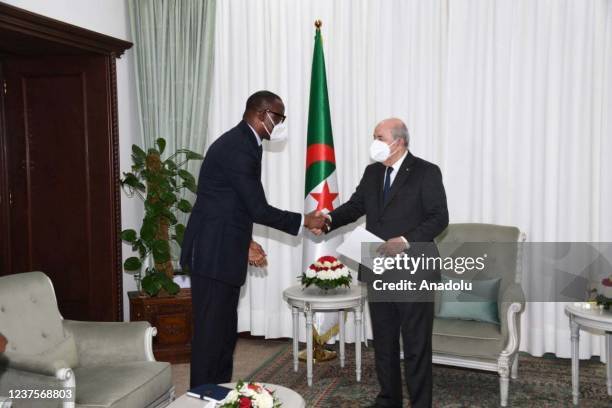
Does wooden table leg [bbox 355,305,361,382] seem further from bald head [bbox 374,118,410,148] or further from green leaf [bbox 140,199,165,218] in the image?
green leaf [bbox 140,199,165,218]

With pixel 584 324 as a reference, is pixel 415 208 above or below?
above

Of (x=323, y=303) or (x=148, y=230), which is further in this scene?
(x=148, y=230)

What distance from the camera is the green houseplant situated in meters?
4.79

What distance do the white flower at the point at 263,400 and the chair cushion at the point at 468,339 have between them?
1782 millimetres

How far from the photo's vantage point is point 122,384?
288cm

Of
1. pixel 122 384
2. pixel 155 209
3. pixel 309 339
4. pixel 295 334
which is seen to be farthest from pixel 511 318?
pixel 155 209

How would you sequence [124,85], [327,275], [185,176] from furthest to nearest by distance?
1. [124,85]
2. [185,176]
3. [327,275]

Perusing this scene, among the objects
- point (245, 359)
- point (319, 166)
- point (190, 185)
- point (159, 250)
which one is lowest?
point (245, 359)

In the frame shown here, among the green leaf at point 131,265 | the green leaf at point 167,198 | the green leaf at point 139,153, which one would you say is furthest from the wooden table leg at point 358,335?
the green leaf at point 139,153

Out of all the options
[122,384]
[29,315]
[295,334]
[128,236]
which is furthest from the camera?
[128,236]

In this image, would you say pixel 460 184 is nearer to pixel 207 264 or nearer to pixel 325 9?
pixel 325 9

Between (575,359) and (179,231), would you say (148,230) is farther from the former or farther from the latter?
(575,359)

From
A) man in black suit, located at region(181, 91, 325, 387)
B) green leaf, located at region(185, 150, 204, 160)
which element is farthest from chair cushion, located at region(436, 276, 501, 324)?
green leaf, located at region(185, 150, 204, 160)

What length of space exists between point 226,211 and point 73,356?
1082 mm
